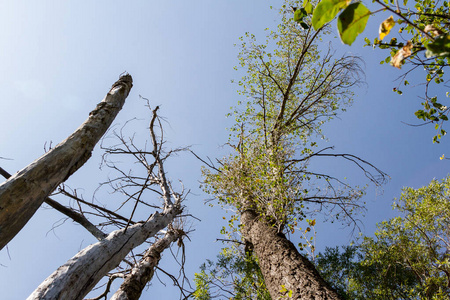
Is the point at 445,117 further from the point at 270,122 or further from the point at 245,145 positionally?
the point at 270,122

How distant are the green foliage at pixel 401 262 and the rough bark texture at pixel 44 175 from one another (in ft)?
18.9

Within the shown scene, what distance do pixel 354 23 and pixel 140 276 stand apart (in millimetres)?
4090

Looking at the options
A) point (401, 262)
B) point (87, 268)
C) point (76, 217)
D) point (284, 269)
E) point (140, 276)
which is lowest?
point (87, 268)

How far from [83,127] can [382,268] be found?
717 cm

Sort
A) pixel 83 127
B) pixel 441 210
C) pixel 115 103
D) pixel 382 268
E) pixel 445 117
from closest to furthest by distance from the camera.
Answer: pixel 445 117
pixel 83 127
pixel 115 103
pixel 382 268
pixel 441 210

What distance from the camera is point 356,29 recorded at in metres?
0.67

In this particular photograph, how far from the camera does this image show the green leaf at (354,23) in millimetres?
655

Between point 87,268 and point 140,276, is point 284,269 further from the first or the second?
point 87,268

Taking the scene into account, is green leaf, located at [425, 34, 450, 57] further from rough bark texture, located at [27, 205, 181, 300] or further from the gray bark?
the gray bark

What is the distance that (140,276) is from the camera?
3758mm

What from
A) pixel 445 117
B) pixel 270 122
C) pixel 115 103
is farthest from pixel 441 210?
pixel 115 103

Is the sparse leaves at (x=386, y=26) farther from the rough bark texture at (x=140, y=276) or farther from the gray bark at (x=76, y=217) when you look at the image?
the rough bark texture at (x=140, y=276)

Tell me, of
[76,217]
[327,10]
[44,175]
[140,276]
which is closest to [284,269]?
[140,276]

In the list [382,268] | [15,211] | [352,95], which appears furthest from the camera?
[352,95]
